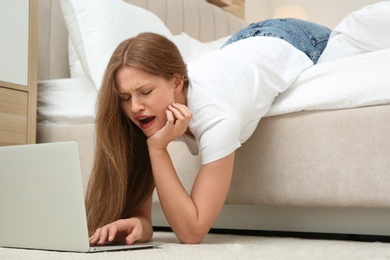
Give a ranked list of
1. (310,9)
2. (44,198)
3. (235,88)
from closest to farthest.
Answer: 1. (44,198)
2. (235,88)
3. (310,9)

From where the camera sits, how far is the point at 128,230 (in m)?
1.25

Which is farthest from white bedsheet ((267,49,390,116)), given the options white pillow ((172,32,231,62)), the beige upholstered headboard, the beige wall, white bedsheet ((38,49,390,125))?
the beige wall

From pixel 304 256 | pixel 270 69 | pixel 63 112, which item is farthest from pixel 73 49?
pixel 304 256

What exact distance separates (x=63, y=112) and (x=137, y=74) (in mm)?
903

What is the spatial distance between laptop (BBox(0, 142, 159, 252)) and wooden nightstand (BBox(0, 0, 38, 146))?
0.81 m

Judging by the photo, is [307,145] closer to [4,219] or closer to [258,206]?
[258,206]

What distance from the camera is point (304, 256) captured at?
1037mm

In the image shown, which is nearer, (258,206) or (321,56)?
(258,206)

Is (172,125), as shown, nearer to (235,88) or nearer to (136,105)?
(136,105)

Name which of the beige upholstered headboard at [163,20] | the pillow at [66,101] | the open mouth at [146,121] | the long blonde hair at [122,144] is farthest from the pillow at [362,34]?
the beige upholstered headboard at [163,20]

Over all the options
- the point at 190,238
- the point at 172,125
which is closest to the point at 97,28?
the point at 172,125

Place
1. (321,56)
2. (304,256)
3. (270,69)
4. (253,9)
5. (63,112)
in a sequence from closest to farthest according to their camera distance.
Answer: (304,256) → (270,69) → (321,56) → (63,112) → (253,9)

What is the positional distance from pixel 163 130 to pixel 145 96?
88 millimetres

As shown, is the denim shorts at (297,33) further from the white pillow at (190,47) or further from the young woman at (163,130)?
the white pillow at (190,47)
